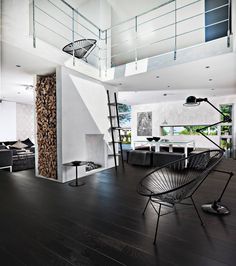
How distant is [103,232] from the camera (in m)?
1.84

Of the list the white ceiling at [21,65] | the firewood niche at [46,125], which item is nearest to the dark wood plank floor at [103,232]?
the firewood niche at [46,125]

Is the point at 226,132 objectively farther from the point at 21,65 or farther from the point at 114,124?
the point at 21,65

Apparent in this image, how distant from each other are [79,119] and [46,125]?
773 millimetres

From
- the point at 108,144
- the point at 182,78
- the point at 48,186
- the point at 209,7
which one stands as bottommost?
the point at 48,186

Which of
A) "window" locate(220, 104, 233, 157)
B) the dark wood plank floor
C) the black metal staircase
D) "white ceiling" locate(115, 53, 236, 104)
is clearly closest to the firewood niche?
the dark wood plank floor

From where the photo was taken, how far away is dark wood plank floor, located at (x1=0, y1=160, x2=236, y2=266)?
1.47 meters

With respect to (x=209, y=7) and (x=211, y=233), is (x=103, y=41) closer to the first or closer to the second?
(x=209, y=7)

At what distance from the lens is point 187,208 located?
2.37m

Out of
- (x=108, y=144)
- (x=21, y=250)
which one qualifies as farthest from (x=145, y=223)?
(x=108, y=144)

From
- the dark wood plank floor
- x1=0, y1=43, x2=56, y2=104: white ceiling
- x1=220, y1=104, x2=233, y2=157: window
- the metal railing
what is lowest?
the dark wood plank floor

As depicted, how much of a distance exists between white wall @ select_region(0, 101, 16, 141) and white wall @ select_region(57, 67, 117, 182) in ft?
17.0

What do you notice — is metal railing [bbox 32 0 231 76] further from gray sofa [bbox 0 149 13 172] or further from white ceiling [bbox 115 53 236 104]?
gray sofa [bbox 0 149 13 172]

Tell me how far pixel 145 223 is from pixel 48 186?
219cm

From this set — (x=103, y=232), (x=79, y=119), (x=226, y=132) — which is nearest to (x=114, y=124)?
(x=79, y=119)
